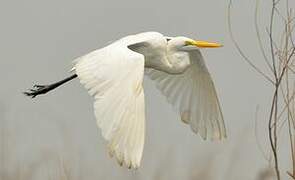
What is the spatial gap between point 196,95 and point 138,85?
688 millimetres

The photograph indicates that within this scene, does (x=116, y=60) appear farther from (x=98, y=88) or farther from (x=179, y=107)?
(x=179, y=107)

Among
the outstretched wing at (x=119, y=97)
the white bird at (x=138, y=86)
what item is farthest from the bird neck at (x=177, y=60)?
the outstretched wing at (x=119, y=97)

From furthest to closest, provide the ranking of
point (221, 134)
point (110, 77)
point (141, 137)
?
1. point (221, 134)
2. point (110, 77)
3. point (141, 137)

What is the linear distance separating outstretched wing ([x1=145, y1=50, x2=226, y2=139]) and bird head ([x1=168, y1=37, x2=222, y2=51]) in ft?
0.33

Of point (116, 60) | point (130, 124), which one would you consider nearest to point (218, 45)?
point (116, 60)

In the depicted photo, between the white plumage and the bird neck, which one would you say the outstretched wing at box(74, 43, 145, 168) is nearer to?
the white plumage

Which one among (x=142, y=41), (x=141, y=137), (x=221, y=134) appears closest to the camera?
(x=141, y=137)

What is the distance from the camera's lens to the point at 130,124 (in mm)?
1572

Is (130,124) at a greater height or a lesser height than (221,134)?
greater

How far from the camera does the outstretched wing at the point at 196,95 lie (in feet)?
7.48

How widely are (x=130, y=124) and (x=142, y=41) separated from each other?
521 millimetres

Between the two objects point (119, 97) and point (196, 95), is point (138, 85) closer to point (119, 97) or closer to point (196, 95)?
point (119, 97)

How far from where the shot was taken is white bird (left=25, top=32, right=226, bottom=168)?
5.12ft

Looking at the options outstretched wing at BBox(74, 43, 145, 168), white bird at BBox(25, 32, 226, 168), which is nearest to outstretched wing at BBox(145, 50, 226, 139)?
white bird at BBox(25, 32, 226, 168)
